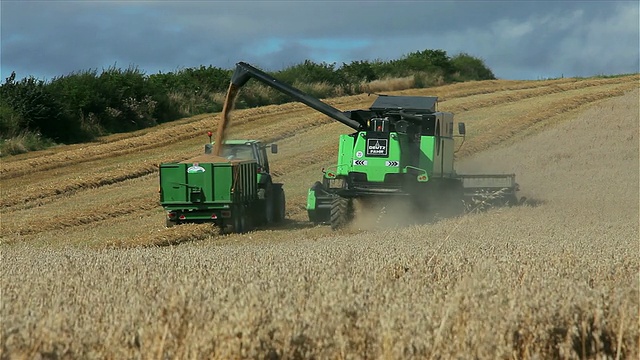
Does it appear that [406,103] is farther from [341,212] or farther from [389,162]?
[341,212]

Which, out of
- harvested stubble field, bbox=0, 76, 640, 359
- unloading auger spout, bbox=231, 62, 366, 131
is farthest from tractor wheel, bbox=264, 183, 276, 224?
harvested stubble field, bbox=0, 76, 640, 359

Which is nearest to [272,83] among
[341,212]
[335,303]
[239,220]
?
[239,220]

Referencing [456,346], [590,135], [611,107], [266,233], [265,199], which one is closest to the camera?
[456,346]

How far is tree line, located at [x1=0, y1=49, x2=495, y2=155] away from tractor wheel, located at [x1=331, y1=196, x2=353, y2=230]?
15.3 metres

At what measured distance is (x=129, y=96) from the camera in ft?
127

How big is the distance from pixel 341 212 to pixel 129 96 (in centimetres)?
2056

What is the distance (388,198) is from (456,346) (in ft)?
49.9

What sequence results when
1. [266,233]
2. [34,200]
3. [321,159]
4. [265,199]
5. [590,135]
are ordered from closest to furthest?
1. [266,233]
2. [265,199]
3. [34,200]
4. [321,159]
5. [590,135]

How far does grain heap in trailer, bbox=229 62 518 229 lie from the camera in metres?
20.5

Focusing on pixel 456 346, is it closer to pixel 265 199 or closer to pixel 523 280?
pixel 523 280

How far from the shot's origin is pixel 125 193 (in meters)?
26.2

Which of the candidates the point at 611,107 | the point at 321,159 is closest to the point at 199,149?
the point at 321,159

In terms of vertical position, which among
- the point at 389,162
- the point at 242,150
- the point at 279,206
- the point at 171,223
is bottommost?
the point at 171,223

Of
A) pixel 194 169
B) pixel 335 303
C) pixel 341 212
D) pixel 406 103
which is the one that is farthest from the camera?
pixel 406 103
